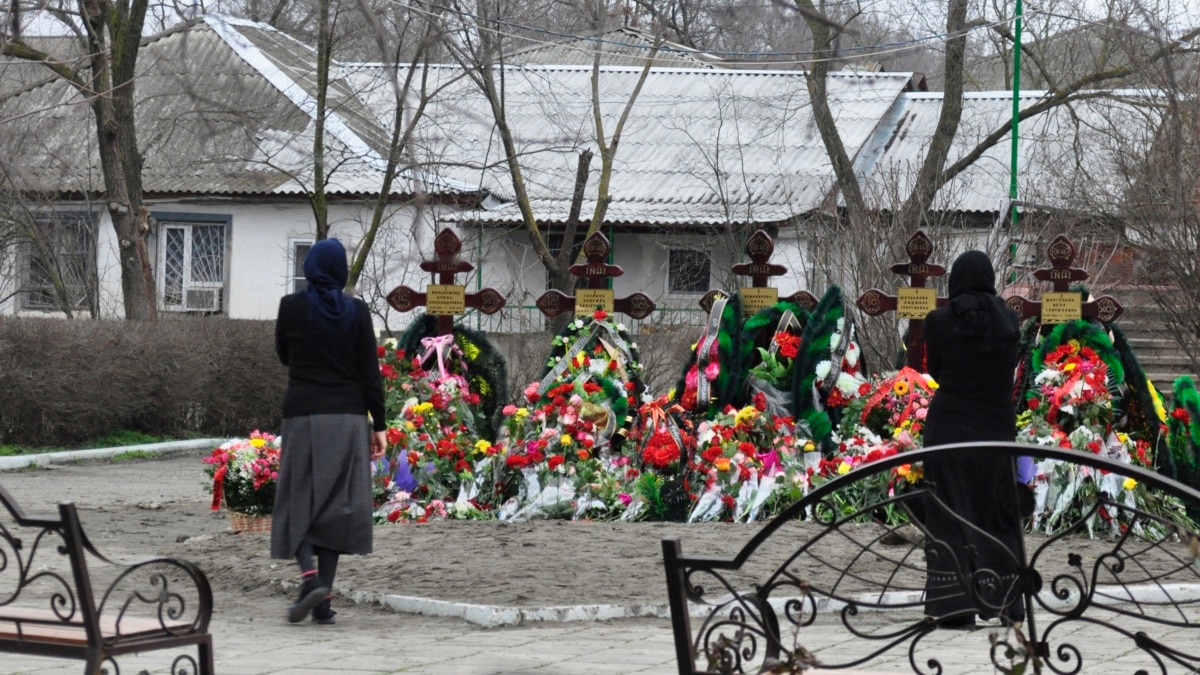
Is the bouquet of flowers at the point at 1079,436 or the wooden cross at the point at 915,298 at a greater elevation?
the wooden cross at the point at 915,298

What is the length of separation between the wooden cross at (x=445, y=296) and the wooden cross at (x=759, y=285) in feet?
5.13

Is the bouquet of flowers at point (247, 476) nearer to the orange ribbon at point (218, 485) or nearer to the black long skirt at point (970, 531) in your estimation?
the orange ribbon at point (218, 485)

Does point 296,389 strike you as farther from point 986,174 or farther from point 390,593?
point 986,174

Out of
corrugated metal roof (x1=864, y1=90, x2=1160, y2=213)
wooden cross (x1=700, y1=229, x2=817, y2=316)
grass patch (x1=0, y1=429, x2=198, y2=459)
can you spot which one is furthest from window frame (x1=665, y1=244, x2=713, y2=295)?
wooden cross (x1=700, y1=229, x2=817, y2=316)

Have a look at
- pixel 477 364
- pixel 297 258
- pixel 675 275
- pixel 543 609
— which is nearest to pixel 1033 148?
pixel 675 275

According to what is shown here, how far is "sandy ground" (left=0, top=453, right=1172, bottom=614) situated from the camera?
7.46 m

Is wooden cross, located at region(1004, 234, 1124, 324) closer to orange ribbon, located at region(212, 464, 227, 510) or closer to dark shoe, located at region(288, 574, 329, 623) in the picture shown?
orange ribbon, located at region(212, 464, 227, 510)

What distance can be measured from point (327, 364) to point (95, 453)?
1009 centimetres

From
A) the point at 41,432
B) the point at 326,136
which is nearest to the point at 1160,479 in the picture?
the point at 41,432

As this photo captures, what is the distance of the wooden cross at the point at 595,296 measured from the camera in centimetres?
1071

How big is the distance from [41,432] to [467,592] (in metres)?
10.4

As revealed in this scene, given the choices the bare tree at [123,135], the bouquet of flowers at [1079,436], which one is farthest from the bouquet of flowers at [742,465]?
the bare tree at [123,135]

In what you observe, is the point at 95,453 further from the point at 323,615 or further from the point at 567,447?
the point at 323,615

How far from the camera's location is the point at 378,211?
745 inches
